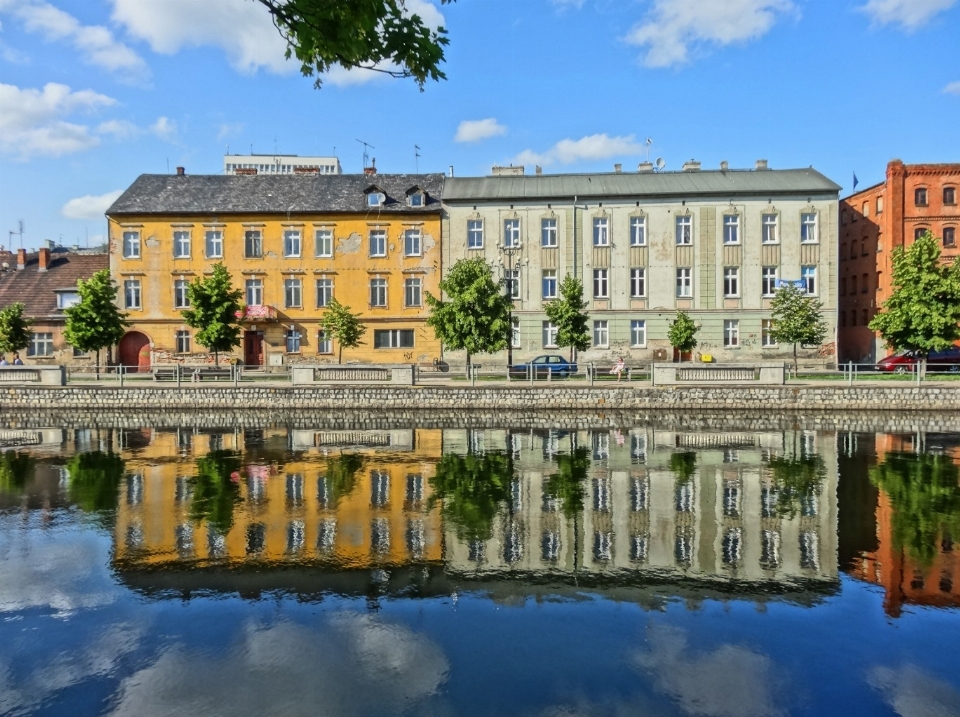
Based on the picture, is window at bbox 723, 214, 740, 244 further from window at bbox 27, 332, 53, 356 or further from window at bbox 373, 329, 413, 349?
window at bbox 27, 332, 53, 356

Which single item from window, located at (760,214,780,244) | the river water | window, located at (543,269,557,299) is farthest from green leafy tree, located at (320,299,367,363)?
window, located at (760,214,780,244)

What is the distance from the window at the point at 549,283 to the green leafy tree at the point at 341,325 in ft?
40.7

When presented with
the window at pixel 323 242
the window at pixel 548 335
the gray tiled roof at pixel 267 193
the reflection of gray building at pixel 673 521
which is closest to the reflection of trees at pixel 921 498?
the reflection of gray building at pixel 673 521

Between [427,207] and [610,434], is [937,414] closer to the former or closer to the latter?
[610,434]

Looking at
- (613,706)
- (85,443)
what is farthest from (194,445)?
(613,706)

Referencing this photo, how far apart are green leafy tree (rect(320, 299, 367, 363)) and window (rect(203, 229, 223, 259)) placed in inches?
364

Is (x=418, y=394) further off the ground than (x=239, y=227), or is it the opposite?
(x=239, y=227)

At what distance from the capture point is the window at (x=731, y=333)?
42.6 m

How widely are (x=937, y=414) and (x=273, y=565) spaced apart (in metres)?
28.8

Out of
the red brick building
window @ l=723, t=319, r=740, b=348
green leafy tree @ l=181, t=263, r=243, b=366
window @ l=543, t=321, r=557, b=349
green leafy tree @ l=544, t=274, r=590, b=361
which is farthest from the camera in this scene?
the red brick building

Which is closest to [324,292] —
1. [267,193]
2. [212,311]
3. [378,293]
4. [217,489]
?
[378,293]

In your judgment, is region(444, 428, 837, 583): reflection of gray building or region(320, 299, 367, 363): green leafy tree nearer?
region(444, 428, 837, 583): reflection of gray building

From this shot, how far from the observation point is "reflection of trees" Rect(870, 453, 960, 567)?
10914mm

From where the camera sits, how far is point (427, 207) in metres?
44.0
